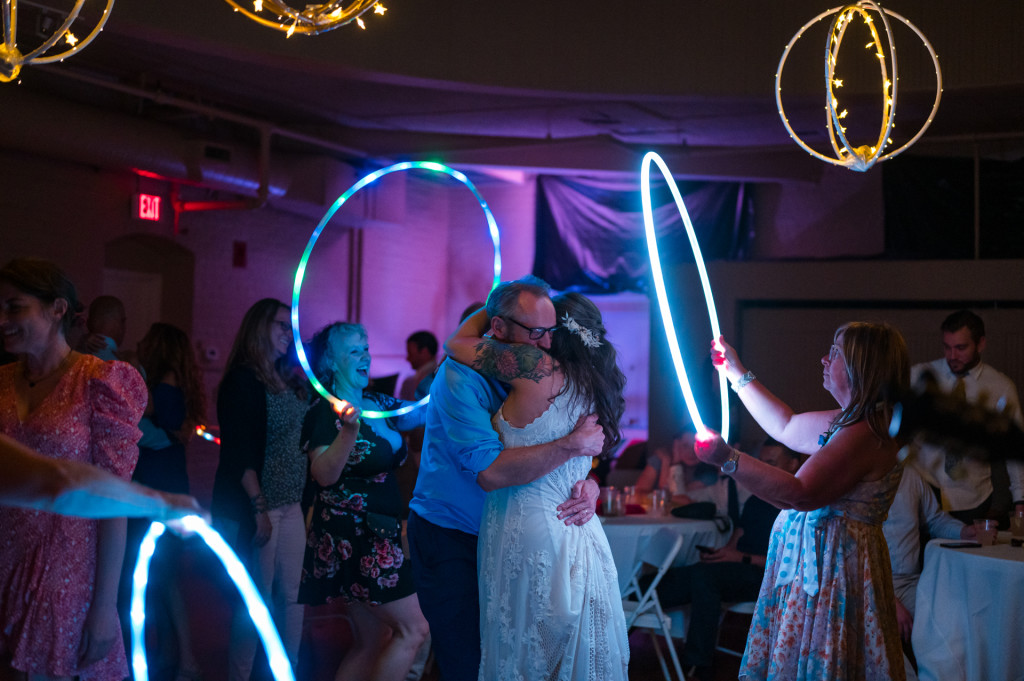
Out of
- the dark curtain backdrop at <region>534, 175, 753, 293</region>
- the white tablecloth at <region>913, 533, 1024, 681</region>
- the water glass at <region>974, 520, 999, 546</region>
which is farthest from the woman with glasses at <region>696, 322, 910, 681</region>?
the dark curtain backdrop at <region>534, 175, 753, 293</region>

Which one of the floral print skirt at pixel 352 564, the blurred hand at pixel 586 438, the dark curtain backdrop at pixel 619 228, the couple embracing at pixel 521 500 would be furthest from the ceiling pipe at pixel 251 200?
the blurred hand at pixel 586 438

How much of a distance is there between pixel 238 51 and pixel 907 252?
6.43 m

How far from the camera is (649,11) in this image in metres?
7.56

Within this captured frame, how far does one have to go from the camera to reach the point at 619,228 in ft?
34.7

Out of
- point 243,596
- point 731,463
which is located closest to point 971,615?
point 731,463

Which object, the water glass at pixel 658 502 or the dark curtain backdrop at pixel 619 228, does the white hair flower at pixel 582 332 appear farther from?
the dark curtain backdrop at pixel 619 228

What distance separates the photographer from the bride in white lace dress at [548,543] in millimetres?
2643

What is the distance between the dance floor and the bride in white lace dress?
208cm

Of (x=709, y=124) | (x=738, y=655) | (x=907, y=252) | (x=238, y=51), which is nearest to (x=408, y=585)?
(x=738, y=655)

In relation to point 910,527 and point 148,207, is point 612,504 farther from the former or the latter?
point 148,207

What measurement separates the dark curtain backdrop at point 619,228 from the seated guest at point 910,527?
5.40 meters

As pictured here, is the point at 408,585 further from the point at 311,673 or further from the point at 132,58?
the point at 132,58

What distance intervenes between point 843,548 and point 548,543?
0.93 meters

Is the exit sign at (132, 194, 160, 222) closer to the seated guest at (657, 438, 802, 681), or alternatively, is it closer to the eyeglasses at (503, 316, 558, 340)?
the seated guest at (657, 438, 802, 681)
